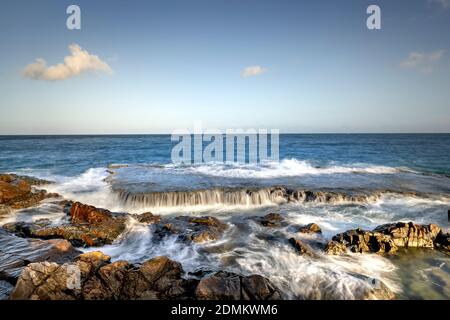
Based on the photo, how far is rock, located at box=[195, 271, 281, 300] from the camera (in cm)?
475

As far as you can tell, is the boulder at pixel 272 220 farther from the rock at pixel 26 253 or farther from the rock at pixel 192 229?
the rock at pixel 26 253

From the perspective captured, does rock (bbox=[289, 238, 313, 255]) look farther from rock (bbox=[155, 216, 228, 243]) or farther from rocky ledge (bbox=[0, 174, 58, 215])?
rocky ledge (bbox=[0, 174, 58, 215])

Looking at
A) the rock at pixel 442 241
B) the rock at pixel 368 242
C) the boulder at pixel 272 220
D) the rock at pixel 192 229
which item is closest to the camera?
the rock at pixel 368 242

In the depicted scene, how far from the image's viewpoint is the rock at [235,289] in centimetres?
475

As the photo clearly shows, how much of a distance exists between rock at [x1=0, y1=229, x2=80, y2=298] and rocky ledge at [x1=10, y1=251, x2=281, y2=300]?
107 centimetres

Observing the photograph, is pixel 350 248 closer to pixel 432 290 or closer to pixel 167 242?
pixel 432 290

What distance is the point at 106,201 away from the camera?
44.5 feet

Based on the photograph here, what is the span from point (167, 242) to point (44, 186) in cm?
1214

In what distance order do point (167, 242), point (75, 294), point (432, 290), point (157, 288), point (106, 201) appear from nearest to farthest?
1. point (75, 294)
2. point (157, 288)
3. point (432, 290)
4. point (167, 242)
5. point (106, 201)

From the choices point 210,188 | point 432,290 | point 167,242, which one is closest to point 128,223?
point 167,242

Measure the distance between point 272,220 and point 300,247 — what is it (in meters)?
2.63

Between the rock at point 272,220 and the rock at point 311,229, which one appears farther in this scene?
the rock at point 272,220

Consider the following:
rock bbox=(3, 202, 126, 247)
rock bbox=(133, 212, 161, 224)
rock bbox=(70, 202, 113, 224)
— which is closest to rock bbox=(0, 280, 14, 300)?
rock bbox=(3, 202, 126, 247)

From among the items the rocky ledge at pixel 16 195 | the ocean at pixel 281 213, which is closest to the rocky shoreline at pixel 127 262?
the rocky ledge at pixel 16 195
